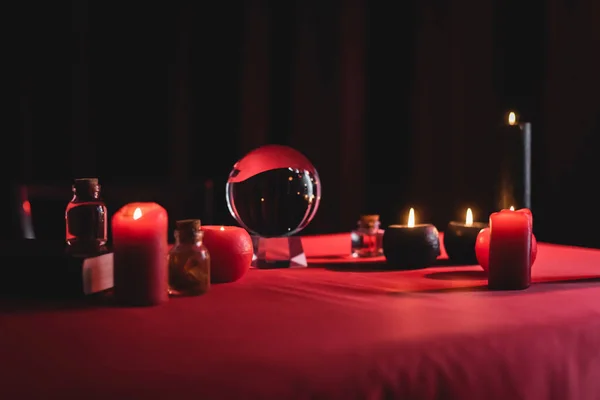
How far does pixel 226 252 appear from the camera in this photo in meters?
0.94

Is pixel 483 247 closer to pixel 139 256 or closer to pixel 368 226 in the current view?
pixel 368 226

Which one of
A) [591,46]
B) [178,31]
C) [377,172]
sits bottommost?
[377,172]

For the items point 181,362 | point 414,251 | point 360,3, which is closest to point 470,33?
point 360,3

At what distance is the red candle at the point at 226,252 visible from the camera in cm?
94

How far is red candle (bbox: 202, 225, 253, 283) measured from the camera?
94 centimetres

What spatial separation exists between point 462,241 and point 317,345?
56 cm

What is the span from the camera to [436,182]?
2666mm

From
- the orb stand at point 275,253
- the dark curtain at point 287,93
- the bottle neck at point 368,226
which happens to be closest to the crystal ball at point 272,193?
the orb stand at point 275,253

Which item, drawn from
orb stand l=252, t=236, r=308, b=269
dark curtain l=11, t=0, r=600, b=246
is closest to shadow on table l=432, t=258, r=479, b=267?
orb stand l=252, t=236, r=308, b=269

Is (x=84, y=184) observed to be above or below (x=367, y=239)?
above

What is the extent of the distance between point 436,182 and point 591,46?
32.2 inches

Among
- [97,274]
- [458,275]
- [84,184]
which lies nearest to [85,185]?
[84,184]

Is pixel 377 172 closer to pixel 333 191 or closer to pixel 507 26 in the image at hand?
pixel 333 191

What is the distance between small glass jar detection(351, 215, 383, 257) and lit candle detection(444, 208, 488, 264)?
0.13 meters
